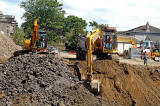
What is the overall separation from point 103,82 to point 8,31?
154ft

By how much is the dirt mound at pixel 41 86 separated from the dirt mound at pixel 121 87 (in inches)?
44.8

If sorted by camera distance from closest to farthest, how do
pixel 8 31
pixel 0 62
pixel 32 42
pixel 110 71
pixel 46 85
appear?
pixel 46 85, pixel 110 71, pixel 32 42, pixel 0 62, pixel 8 31

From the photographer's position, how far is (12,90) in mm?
12961

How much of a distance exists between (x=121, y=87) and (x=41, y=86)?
186 inches

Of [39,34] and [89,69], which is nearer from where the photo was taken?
[89,69]

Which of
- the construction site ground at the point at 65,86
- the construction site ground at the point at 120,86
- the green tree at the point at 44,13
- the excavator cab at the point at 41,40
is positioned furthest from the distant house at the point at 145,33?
the construction site ground at the point at 65,86

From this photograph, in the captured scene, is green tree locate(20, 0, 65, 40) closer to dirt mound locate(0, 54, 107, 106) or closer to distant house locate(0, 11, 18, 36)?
distant house locate(0, 11, 18, 36)

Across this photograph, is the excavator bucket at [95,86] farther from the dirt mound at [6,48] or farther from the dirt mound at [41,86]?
the dirt mound at [6,48]

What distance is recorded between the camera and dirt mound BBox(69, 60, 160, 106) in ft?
45.4

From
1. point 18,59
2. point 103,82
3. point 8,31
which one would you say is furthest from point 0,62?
point 8,31

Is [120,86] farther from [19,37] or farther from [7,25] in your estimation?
[7,25]

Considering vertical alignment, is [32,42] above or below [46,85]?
above

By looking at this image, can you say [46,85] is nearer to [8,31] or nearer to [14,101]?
[14,101]

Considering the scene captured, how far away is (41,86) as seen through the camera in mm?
13375
